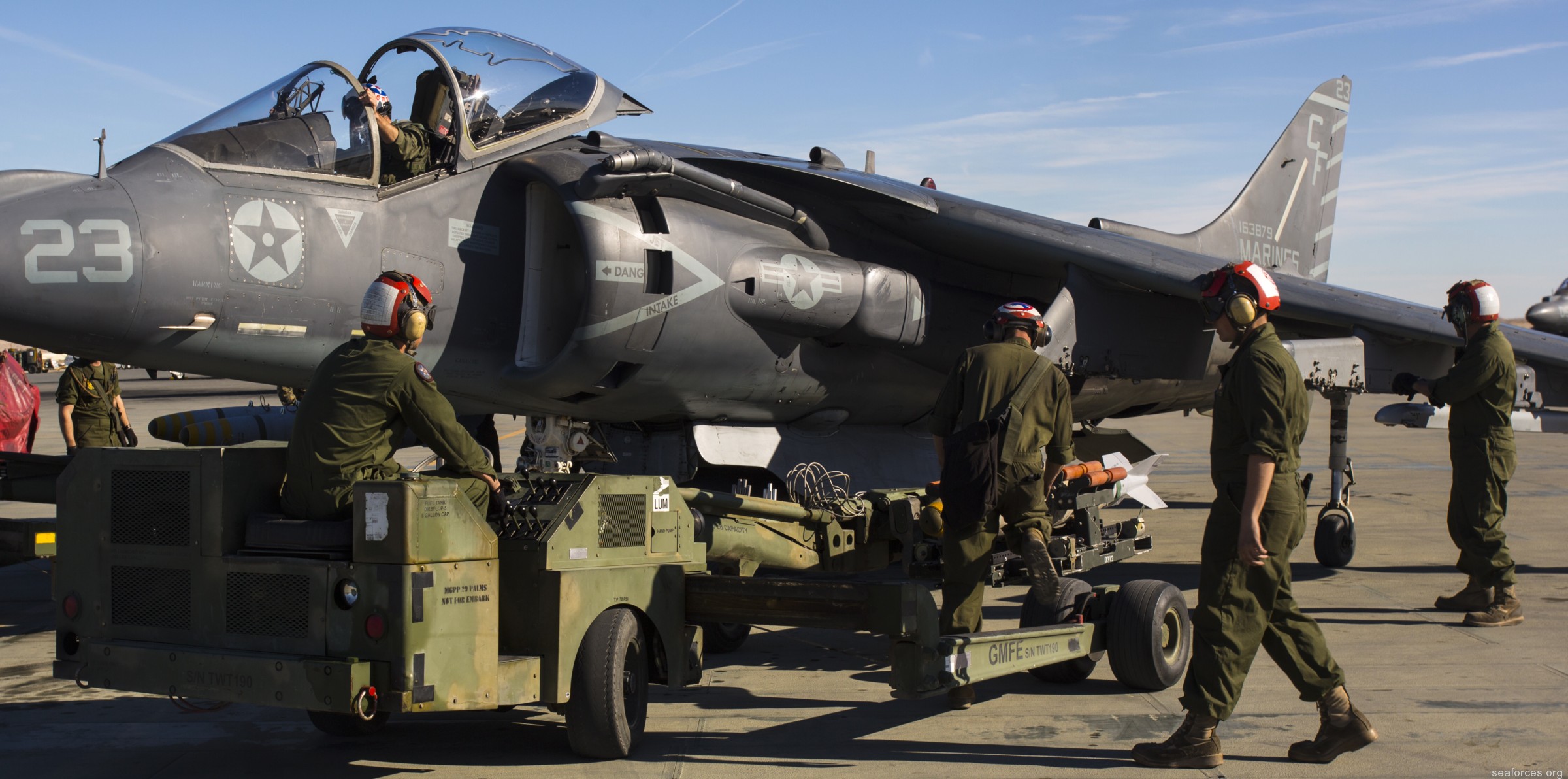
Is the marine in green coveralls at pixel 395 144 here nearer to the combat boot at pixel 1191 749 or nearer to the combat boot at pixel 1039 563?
the combat boot at pixel 1039 563

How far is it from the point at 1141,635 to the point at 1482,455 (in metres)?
2.96

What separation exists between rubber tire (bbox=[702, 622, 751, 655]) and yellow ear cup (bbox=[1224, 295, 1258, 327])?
2973 mm

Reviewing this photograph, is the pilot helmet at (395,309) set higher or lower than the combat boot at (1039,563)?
higher

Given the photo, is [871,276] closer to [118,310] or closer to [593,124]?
[593,124]

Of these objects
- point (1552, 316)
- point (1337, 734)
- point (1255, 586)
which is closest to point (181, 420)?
point (1255, 586)

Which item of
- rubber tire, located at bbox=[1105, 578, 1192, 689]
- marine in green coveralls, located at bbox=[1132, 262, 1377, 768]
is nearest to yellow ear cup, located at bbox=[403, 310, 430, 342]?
marine in green coveralls, located at bbox=[1132, 262, 1377, 768]

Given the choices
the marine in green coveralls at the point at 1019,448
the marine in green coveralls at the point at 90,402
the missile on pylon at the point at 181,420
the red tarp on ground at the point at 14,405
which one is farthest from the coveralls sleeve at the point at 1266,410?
the red tarp on ground at the point at 14,405

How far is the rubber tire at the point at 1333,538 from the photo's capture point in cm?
895

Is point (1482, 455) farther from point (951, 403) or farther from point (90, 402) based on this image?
point (90, 402)

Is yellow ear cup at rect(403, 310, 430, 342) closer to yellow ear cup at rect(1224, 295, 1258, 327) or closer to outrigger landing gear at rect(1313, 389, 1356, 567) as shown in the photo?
yellow ear cup at rect(1224, 295, 1258, 327)

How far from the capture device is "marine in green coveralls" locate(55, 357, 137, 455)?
10.3m

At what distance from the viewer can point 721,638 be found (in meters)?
6.45

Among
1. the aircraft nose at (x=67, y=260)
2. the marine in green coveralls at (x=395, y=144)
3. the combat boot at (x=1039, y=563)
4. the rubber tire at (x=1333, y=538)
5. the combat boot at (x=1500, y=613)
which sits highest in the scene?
the marine in green coveralls at (x=395, y=144)

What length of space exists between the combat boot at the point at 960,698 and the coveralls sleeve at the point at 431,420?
2.22 metres
